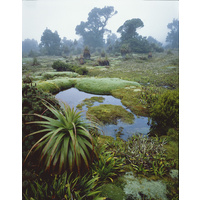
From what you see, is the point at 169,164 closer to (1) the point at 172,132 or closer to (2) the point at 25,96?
(1) the point at 172,132

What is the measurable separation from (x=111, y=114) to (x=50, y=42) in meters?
37.0

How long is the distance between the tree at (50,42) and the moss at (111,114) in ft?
115

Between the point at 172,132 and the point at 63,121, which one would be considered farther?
the point at 172,132

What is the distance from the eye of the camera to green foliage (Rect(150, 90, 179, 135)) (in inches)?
152

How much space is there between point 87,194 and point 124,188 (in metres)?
0.65

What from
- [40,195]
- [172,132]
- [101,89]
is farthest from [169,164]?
[101,89]

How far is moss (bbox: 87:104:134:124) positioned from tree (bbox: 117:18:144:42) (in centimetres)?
3048

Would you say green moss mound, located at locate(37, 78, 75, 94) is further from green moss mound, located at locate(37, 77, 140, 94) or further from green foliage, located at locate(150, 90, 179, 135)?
green foliage, located at locate(150, 90, 179, 135)

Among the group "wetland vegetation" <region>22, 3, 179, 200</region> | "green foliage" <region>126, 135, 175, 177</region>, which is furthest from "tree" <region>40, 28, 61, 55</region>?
"green foliage" <region>126, 135, 175, 177</region>

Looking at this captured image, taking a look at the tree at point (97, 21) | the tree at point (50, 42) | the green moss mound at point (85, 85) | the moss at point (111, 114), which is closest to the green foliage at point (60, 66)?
the tree at point (97, 21)

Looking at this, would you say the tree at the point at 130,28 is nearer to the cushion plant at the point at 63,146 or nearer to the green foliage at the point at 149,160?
the green foliage at the point at 149,160

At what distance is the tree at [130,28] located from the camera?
31070 millimetres

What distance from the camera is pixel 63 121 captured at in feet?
6.66

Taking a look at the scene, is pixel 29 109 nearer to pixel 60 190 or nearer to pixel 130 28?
pixel 60 190
